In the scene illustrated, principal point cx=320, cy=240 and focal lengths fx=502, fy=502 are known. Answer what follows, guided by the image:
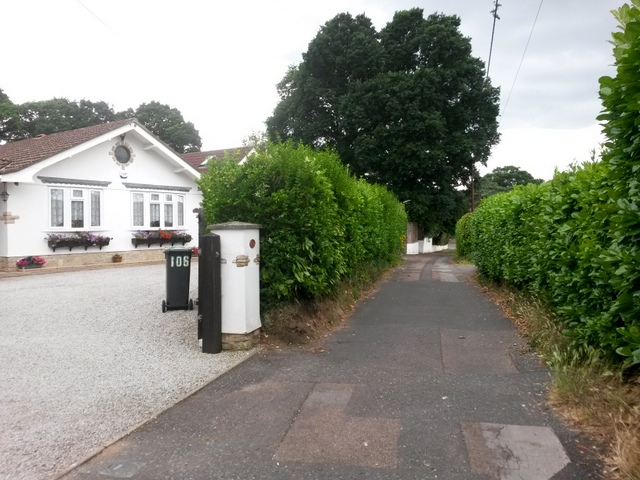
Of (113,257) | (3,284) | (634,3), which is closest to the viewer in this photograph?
(634,3)

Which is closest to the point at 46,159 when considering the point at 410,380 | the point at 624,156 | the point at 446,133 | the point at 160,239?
the point at 160,239

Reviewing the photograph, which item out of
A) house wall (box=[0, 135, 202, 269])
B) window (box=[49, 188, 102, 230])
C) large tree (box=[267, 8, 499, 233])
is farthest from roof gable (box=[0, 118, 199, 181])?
large tree (box=[267, 8, 499, 233])

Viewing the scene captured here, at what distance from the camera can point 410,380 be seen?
5.24m

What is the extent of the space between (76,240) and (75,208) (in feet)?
4.55

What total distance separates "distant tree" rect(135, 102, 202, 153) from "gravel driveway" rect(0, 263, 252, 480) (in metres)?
47.3

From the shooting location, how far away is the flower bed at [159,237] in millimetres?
21422

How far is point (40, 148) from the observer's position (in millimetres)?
19531

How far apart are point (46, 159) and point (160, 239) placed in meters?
6.26

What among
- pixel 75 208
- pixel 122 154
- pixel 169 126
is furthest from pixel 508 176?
pixel 75 208

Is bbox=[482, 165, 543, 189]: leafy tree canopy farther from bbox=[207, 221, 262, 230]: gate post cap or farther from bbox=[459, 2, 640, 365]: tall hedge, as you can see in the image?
bbox=[207, 221, 262, 230]: gate post cap

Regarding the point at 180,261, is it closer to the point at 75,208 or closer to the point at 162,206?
the point at 75,208

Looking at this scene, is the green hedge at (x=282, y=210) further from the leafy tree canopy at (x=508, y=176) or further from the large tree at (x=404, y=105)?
the leafy tree canopy at (x=508, y=176)

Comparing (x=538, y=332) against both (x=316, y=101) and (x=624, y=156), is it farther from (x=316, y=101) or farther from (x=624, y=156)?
(x=316, y=101)

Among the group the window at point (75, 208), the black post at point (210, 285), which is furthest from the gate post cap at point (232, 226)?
the window at point (75, 208)
